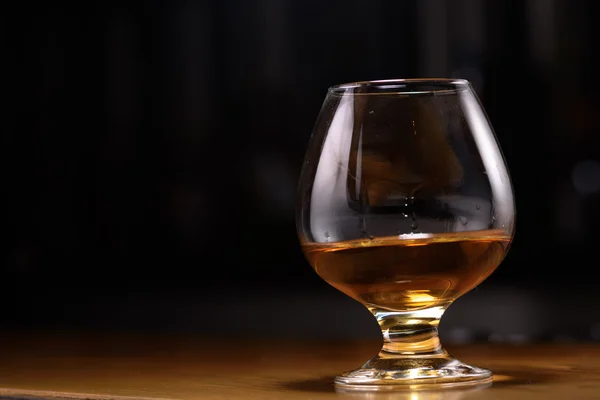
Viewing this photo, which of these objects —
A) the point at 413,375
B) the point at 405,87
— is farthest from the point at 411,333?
the point at 405,87

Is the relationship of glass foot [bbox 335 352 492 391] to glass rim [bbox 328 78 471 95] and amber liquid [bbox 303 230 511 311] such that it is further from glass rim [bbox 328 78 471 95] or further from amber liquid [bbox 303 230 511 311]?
glass rim [bbox 328 78 471 95]

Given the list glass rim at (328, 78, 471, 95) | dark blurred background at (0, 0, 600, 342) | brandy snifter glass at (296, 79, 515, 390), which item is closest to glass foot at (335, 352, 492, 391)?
brandy snifter glass at (296, 79, 515, 390)

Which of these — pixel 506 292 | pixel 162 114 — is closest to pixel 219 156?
pixel 162 114

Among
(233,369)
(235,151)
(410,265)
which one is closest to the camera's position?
(410,265)

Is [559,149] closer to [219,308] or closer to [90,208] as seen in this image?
[219,308]

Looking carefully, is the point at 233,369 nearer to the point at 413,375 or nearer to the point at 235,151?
the point at 413,375

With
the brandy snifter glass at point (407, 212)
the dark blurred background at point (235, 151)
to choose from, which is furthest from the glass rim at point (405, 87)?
the dark blurred background at point (235, 151)

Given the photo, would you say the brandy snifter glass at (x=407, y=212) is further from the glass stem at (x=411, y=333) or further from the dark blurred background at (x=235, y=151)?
the dark blurred background at (x=235, y=151)
